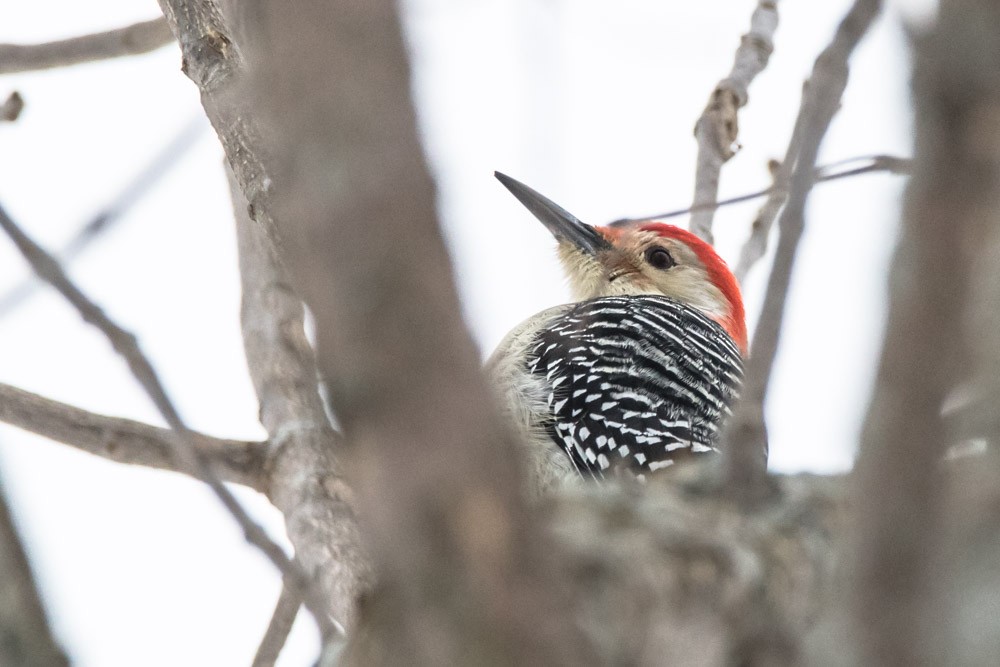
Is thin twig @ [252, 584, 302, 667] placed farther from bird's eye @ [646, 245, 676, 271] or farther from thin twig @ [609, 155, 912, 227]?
bird's eye @ [646, 245, 676, 271]

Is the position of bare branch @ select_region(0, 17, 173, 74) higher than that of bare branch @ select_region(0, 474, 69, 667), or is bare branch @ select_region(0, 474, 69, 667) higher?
bare branch @ select_region(0, 17, 173, 74)

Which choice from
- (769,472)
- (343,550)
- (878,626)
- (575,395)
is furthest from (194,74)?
(878,626)

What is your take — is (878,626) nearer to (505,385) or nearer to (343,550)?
(343,550)

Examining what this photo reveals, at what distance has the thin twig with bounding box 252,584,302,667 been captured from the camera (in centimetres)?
370

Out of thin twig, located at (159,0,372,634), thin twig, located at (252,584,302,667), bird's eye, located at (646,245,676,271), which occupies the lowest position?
bird's eye, located at (646,245,676,271)

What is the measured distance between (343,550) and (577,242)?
473 cm

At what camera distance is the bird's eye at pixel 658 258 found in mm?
8391

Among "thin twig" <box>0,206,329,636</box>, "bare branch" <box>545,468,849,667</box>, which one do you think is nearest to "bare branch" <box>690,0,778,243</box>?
"thin twig" <box>0,206,329,636</box>

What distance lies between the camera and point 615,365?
587 centimetres

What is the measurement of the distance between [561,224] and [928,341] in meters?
6.77

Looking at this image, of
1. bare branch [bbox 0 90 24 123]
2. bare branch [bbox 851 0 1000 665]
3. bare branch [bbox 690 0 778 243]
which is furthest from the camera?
bare branch [bbox 690 0 778 243]

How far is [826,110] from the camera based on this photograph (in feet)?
7.00

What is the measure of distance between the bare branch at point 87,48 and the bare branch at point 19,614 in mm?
3785

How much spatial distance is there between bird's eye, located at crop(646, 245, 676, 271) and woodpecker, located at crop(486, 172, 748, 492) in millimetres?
25
